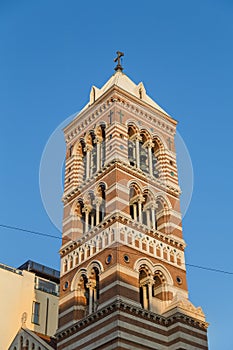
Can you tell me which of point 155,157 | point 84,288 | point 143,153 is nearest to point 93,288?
point 84,288

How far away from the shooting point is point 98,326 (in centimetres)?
3048

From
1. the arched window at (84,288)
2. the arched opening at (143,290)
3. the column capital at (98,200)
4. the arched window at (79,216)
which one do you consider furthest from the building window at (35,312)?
the arched opening at (143,290)

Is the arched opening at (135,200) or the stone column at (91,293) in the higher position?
the arched opening at (135,200)

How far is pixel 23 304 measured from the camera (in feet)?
147

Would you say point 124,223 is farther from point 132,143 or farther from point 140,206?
point 132,143

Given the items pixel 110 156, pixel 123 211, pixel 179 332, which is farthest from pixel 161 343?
pixel 110 156

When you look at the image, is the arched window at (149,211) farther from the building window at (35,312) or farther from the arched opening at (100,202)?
the building window at (35,312)

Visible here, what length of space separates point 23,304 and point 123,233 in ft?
50.1

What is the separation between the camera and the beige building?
43.6 meters

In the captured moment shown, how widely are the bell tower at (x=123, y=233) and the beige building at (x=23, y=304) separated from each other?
390 inches

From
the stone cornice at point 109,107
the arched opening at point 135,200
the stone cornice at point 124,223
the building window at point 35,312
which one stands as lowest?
the stone cornice at point 124,223

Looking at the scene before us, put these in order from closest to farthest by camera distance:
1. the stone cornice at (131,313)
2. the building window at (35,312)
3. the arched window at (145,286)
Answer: the stone cornice at (131,313), the arched window at (145,286), the building window at (35,312)

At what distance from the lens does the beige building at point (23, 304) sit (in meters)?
43.6

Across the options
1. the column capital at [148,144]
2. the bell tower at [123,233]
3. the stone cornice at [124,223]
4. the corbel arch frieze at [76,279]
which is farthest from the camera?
the column capital at [148,144]
